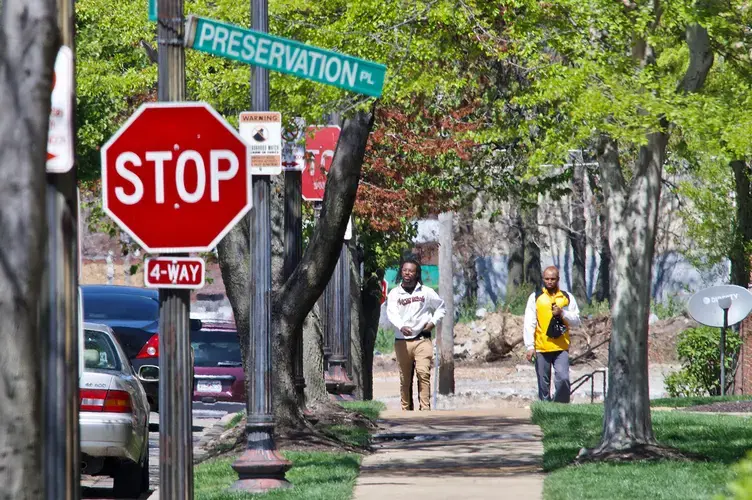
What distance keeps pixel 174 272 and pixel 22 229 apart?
159 cm

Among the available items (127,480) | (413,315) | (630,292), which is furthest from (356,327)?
(127,480)

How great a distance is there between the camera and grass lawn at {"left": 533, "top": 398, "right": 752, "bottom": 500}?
432 inches

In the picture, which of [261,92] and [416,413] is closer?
[261,92]

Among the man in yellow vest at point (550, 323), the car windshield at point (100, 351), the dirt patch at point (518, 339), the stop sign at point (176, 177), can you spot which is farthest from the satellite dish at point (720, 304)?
the dirt patch at point (518, 339)

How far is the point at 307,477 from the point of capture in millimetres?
12484

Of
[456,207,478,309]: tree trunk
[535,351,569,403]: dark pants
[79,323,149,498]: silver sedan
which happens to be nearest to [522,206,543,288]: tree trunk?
[456,207,478,309]: tree trunk

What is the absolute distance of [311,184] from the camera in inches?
771

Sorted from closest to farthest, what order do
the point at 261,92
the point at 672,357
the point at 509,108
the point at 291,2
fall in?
the point at 261,92 < the point at 291,2 < the point at 509,108 < the point at 672,357

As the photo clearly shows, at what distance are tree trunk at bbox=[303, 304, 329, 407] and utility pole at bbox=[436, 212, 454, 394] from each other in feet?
42.8

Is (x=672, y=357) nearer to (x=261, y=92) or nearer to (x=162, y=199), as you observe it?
(x=261, y=92)

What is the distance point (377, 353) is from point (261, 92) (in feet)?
131

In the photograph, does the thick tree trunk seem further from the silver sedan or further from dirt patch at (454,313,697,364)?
dirt patch at (454,313,697,364)

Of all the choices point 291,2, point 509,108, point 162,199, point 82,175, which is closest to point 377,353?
point 82,175

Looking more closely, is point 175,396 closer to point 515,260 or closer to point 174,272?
point 174,272
